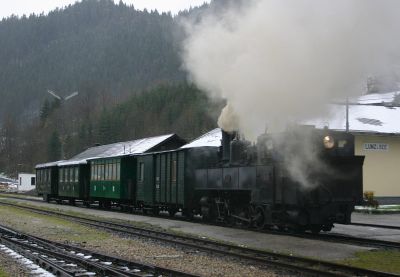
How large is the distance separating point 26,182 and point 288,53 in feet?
218

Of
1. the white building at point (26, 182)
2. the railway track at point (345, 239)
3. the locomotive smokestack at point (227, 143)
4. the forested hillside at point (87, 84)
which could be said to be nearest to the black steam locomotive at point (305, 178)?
the railway track at point (345, 239)

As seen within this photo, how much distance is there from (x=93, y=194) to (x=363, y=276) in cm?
2507

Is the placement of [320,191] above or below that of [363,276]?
above

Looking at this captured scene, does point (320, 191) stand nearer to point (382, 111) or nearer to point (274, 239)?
point (274, 239)

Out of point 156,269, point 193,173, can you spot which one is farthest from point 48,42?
point 156,269

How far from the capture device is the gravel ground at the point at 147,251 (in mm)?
9812

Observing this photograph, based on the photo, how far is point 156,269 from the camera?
947cm

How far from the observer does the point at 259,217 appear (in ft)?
51.3

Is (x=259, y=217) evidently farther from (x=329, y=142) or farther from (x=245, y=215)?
(x=329, y=142)

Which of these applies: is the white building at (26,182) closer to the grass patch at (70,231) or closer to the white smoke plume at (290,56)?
the grass patch at (70,231)

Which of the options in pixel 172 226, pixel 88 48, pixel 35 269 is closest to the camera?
pixel 35 269

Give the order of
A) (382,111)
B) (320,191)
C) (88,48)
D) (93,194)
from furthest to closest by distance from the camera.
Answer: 1. (88,48)
2. (382,111)
3. (93,194)
4. (320,191)

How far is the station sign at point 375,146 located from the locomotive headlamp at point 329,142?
19.4 meters

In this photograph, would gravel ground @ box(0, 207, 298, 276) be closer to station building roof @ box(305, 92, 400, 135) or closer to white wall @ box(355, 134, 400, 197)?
station building roof @ box(305, 92, 400, 135)
